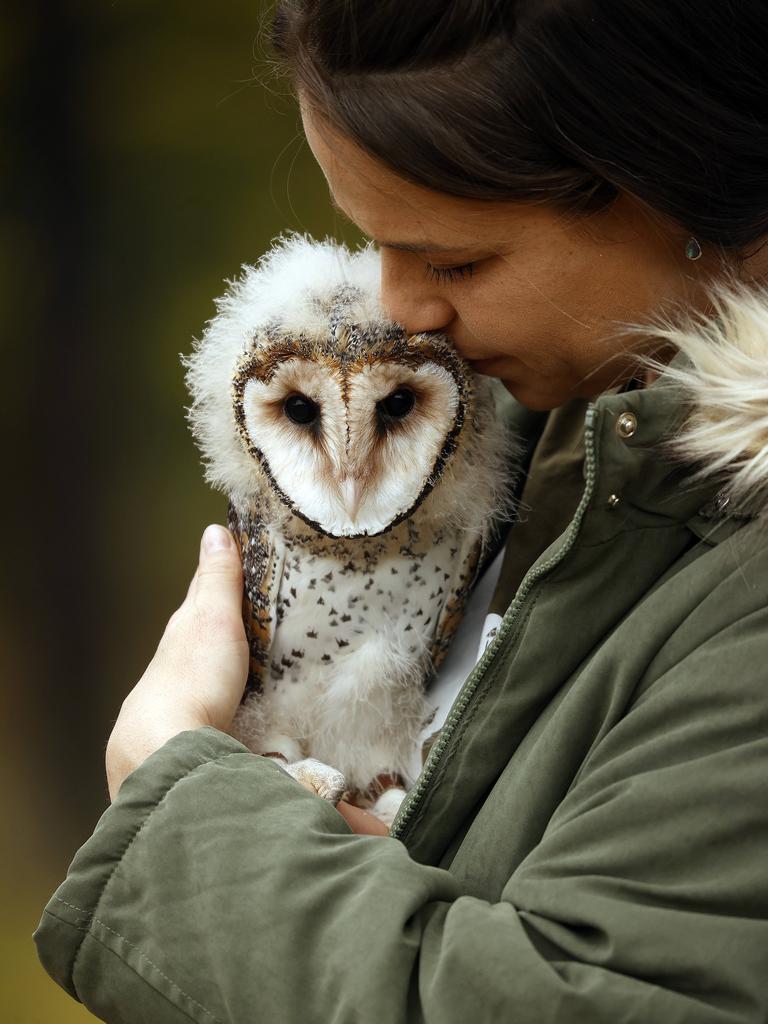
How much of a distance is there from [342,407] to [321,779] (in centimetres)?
38

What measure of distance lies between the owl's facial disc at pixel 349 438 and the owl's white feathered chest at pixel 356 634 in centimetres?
6

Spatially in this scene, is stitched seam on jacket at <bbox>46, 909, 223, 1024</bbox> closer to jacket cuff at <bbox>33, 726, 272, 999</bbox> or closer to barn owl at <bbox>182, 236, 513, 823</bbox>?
jacket cuff at <bbox>33, 726, 272, 999</bbox>

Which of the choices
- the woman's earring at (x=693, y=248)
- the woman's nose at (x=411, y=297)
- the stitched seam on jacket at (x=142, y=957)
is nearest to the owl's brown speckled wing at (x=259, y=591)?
the woman's nose at (x=411, y=297)

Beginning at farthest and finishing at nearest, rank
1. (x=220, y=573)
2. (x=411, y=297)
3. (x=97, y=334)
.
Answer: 1. (x=97, y=334)
2. (x=220, y=573)
3. (x=411, y=297)

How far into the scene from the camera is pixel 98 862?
842 mm

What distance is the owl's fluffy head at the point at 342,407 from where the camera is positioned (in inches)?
44.3

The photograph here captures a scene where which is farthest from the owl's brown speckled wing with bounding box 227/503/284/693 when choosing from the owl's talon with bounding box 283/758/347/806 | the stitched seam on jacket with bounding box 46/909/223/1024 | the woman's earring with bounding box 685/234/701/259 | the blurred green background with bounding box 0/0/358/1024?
the blurred green background with bounding box 0/0/358/1024

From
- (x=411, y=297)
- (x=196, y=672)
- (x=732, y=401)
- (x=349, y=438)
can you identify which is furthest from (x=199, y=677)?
(x=732, y=401)

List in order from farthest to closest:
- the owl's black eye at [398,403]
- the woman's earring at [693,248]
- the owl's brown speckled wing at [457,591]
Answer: the owl's brown speckled wing at [457,591]
the owl's black eye at [398,403]
the woman's earring at [693,248]

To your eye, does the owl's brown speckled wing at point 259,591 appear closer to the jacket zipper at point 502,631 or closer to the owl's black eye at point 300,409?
the owl's black eye at point 300,409

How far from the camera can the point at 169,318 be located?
2580 mm

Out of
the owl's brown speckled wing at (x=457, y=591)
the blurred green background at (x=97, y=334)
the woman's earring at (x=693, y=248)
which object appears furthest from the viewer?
the blurred green background at (x=97, y=334)

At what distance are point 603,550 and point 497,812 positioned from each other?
0.22 m

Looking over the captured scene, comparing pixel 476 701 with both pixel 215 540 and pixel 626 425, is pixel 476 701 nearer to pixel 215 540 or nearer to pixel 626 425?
pixel 626 425
